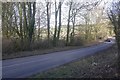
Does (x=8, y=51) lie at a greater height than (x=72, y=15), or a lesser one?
lesser

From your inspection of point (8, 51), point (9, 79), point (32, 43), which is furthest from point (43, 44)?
point (9, 79)

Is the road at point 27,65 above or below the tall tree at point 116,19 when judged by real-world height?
below

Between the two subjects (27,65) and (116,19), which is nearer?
(116,19)

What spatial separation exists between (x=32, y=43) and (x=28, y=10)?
15.1 ft

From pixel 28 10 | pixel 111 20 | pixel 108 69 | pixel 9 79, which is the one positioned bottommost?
pixel 9 79

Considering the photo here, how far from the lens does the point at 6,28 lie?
33.1 meters

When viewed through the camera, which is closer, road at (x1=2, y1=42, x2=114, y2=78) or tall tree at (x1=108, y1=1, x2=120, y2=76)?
tall tree at (x1=108, y1=1, x2=120, y2=76)

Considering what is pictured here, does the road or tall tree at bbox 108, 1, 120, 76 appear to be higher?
tall tree at bbox 108, 1, 120, 76

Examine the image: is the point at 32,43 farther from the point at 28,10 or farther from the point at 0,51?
the point at 0,51

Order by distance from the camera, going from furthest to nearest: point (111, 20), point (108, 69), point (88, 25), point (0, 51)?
1. point (88, 25)
2. point (0, 51)
3. point (111, 20)
4. point (108, 69)

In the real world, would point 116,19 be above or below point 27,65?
above

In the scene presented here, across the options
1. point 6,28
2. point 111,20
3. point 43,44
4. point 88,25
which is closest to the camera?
point 111,20

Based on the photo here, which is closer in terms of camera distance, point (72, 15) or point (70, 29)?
point (72, 15)

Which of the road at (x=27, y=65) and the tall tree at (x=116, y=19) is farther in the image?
the road at (x=27, y=65)
